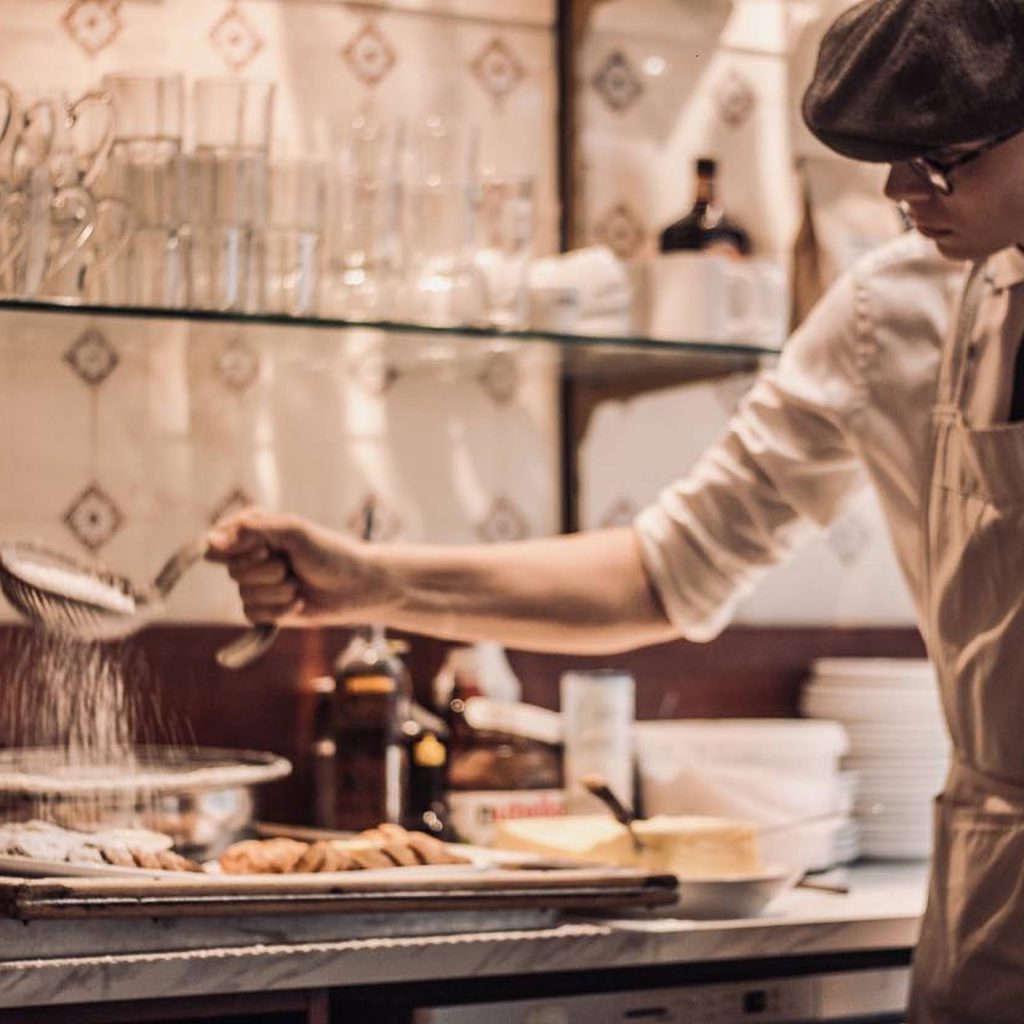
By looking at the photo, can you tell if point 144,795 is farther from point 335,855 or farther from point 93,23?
point 93,23

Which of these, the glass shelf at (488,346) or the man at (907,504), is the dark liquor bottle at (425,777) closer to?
the man at (907,504)

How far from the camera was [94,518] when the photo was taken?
2441mm

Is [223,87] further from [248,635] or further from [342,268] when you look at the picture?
[248,635]

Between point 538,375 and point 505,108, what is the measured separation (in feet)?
1.23

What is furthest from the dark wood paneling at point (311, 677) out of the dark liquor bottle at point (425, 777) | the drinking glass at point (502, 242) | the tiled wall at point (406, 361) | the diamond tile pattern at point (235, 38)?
the diamond tile pattern at point (235, 38)

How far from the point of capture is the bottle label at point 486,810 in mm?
2379

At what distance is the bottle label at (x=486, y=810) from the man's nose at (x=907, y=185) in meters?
0.92

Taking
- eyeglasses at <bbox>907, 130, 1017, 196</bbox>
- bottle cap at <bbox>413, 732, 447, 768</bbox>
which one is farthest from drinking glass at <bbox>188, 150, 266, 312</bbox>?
eyeglasses at <bbox>907, 130, 1017, 196</bbox>

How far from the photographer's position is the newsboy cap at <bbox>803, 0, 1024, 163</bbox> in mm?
1688

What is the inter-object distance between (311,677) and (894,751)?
79 centimetres

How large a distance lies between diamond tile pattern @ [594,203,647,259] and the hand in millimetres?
774

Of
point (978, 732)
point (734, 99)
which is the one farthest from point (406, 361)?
point (978, 732)

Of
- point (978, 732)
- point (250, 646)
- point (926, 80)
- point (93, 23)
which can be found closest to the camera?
point (926, 80)

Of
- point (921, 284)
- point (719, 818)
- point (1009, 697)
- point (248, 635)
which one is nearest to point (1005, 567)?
point (1009, 697)
